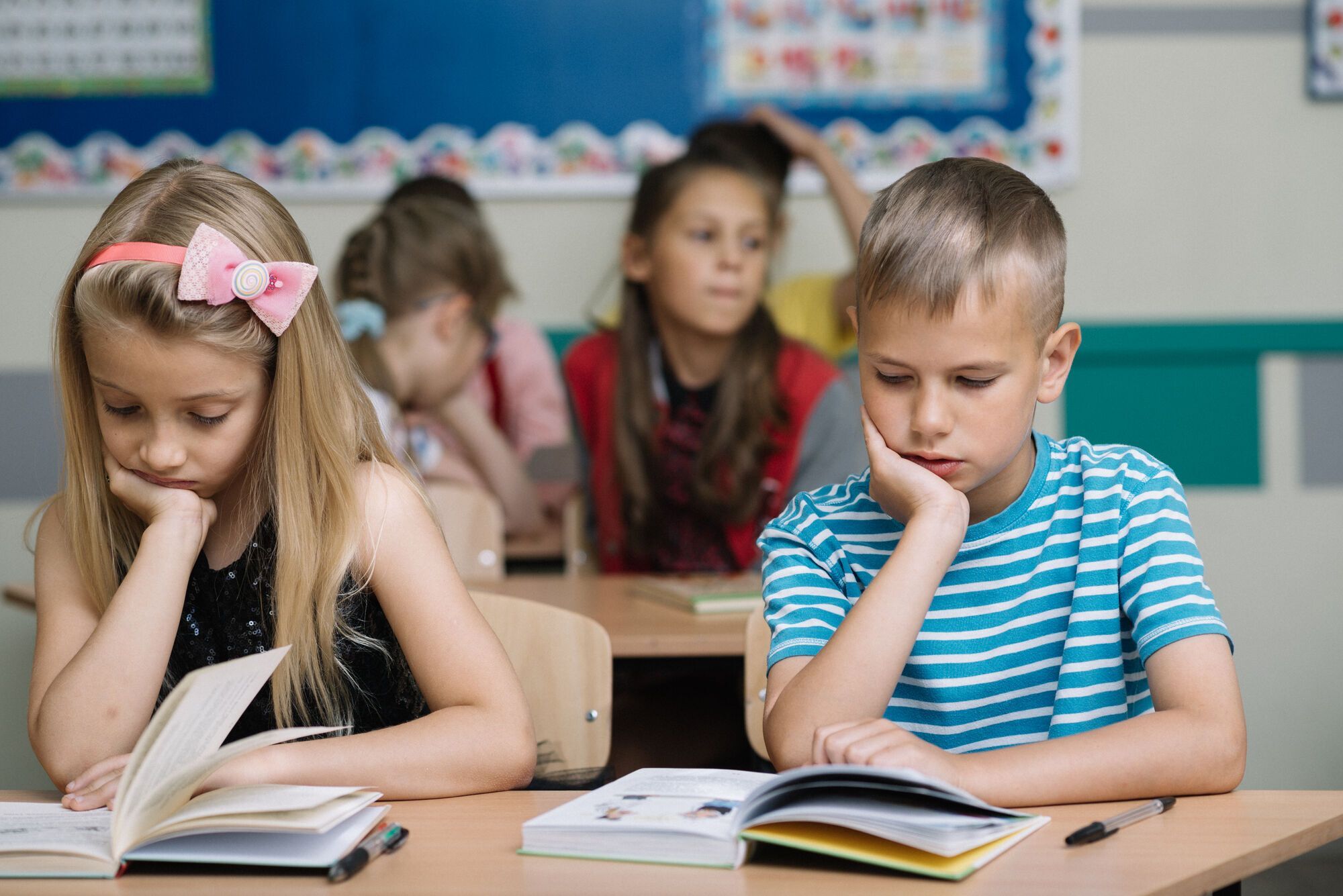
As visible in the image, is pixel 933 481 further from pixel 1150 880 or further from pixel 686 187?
pixel 686 187

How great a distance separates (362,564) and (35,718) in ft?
1.05

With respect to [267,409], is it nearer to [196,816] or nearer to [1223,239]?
[196,816]

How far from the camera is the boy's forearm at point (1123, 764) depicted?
39.0 inches

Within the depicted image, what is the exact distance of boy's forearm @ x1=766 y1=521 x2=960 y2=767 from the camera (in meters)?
1.08

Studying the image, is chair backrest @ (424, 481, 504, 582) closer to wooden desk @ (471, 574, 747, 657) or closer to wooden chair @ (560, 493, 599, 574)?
wooden desk @ (471, 574, 747, 657)

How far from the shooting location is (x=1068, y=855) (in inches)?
34.6

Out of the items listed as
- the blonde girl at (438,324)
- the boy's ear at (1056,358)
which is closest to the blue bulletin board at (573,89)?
the blonde girl at (438,324)

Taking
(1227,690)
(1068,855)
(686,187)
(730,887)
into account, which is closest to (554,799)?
(730,887)

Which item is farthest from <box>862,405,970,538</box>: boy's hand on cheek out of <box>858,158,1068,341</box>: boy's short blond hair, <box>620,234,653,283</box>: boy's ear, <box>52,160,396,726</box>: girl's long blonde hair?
<box>620,234,653,283</box>: boy's ear

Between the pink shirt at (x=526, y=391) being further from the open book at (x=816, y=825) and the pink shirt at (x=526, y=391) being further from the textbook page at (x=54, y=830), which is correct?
the open book at (x=816, y=825)

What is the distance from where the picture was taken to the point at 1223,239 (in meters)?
3.33

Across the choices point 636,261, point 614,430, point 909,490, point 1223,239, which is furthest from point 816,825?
point 1223,239

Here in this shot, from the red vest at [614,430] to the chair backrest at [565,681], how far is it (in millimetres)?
1208

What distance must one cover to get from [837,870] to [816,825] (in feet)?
0.12
